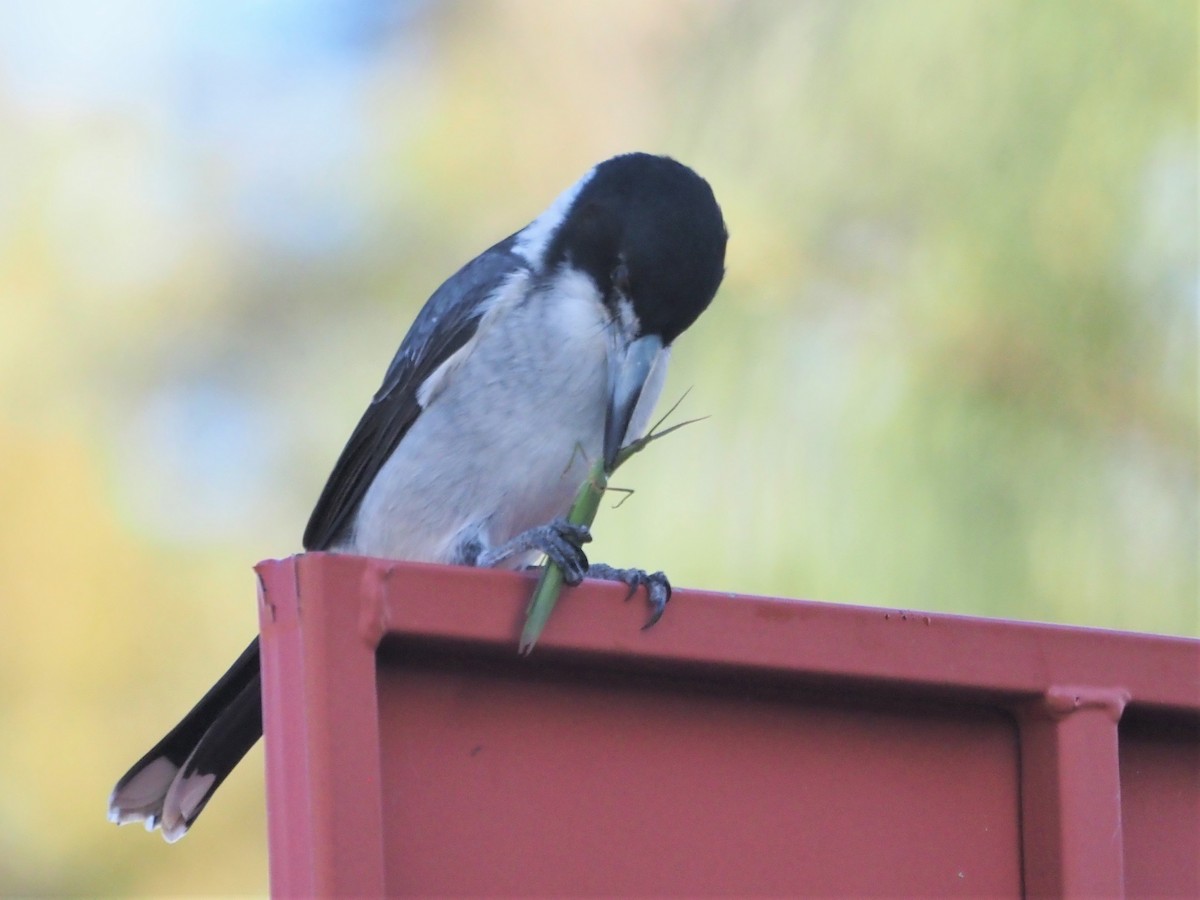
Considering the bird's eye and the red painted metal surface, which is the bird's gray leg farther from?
the bird's eye

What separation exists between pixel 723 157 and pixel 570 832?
168cm

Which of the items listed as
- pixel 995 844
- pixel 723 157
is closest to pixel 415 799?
pixel 995 844

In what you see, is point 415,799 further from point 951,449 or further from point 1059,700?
point 951,449

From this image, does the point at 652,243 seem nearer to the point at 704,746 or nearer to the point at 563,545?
the point at 563,545

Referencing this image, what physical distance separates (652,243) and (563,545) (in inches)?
33.9

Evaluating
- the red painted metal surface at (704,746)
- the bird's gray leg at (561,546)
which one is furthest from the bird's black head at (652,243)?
the red painted metal surface at (704,746)

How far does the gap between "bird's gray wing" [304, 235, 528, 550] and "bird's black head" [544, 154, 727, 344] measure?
10cm

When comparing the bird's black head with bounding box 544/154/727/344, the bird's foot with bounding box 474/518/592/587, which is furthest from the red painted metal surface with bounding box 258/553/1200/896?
the bird's black head with bounding box 544/154/727/344

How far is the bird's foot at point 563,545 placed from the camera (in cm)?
121

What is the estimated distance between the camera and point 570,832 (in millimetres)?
1135

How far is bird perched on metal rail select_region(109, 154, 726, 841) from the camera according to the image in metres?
2.07

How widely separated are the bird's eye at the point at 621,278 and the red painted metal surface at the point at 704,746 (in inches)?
37.9

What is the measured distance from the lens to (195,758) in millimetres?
1897

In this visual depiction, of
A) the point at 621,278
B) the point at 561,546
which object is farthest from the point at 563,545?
the point at 621,278
